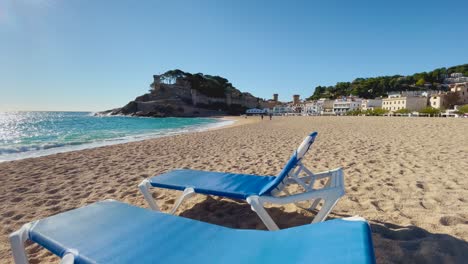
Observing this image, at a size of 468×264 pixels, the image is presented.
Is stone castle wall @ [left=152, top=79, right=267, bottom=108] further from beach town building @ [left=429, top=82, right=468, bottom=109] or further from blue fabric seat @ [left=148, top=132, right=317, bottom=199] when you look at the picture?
blue fabric seat @ [left=148, top=132, right=317, bottom=199]

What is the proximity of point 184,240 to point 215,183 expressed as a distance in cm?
129

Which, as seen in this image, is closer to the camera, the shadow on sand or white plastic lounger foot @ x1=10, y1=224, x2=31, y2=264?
white plastic lounger foot @ x1=10, y1=224, x2=31, y2=264

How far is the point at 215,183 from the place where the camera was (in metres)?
2.79

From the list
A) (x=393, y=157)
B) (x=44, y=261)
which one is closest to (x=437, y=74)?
(x=393, y=157)

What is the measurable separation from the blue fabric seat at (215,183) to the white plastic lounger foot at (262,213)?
116 mm

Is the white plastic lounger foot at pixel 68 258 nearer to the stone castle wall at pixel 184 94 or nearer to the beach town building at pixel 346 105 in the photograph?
the stone castle wall at pixel 184 94

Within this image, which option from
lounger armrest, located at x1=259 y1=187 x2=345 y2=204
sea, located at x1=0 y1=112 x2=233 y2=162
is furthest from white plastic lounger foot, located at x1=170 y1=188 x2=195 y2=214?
sea, located at x1=0 y1=112 x2=233 y2=162

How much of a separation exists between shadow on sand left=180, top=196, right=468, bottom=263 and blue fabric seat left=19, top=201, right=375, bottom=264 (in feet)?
3.48

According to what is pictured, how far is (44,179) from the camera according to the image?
485 cm

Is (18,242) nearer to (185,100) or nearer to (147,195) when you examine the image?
(147,195)

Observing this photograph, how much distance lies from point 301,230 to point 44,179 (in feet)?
18.1

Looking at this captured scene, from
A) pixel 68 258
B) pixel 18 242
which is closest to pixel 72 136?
pixel 18 242

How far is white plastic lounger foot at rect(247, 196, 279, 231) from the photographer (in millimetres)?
2068

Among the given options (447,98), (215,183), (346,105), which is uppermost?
(447,98)
